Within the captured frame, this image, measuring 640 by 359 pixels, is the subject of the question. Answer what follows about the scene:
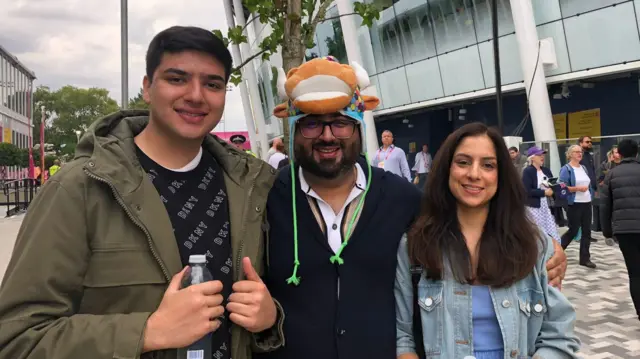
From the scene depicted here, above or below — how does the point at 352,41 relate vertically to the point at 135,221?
above

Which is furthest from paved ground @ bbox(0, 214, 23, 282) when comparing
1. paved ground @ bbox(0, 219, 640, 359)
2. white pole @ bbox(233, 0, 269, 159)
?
white pole @ bbox(233, 0, 269, 159)

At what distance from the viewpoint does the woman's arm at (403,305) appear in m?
2.27

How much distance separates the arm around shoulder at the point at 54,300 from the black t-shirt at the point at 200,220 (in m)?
0.32

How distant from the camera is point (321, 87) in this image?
2.36 metres

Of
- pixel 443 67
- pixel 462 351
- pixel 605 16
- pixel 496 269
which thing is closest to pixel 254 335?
pixel 462 351

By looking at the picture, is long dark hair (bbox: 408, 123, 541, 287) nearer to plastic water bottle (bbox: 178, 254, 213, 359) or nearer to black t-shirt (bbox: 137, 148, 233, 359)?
black t-shirt (bbox: 137, 148, 233, 359)

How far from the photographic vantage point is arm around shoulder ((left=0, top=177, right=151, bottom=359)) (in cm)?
159

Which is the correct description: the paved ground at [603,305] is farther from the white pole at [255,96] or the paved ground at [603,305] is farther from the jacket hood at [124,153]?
the white pole at [255,96]

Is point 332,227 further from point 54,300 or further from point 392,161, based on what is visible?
point 392,161

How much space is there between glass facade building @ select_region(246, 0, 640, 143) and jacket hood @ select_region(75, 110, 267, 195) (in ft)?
34.2

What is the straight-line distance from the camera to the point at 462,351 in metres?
2.15

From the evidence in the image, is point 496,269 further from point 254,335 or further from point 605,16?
point 605,16

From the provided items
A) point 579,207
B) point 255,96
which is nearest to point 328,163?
point 579,207

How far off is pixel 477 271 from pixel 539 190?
20.4ft
